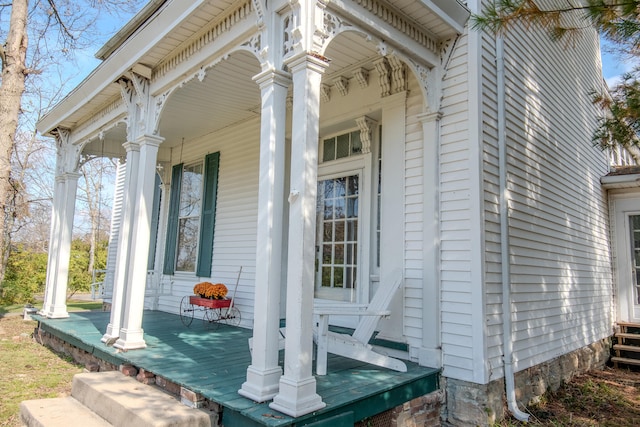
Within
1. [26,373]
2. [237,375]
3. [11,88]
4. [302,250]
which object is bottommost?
[26,373]

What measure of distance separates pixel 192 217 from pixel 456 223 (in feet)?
16.3

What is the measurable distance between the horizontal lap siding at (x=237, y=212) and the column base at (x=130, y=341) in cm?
171

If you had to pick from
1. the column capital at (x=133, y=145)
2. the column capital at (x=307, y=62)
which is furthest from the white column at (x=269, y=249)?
the column capital at (x=133, y=145)

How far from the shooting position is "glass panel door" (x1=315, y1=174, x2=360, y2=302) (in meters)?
4.99

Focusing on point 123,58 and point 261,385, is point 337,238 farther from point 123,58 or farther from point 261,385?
point 123,58

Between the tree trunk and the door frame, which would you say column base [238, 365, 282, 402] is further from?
the door frame

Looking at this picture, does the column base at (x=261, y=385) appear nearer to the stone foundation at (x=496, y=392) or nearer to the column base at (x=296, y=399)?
the column base at (x=296, y=399)

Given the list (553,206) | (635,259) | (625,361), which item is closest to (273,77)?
(553,206)

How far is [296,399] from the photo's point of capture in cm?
252

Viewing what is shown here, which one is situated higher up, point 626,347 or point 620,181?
point 620,181

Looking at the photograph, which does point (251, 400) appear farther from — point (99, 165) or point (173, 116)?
point (99, 165)

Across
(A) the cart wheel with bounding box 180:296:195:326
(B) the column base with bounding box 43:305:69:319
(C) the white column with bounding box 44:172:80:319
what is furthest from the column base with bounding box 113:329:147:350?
(B) the column base with bounding box 43:305:69:319

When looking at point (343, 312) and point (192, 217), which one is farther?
point (192, 217)

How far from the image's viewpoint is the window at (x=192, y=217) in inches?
268
